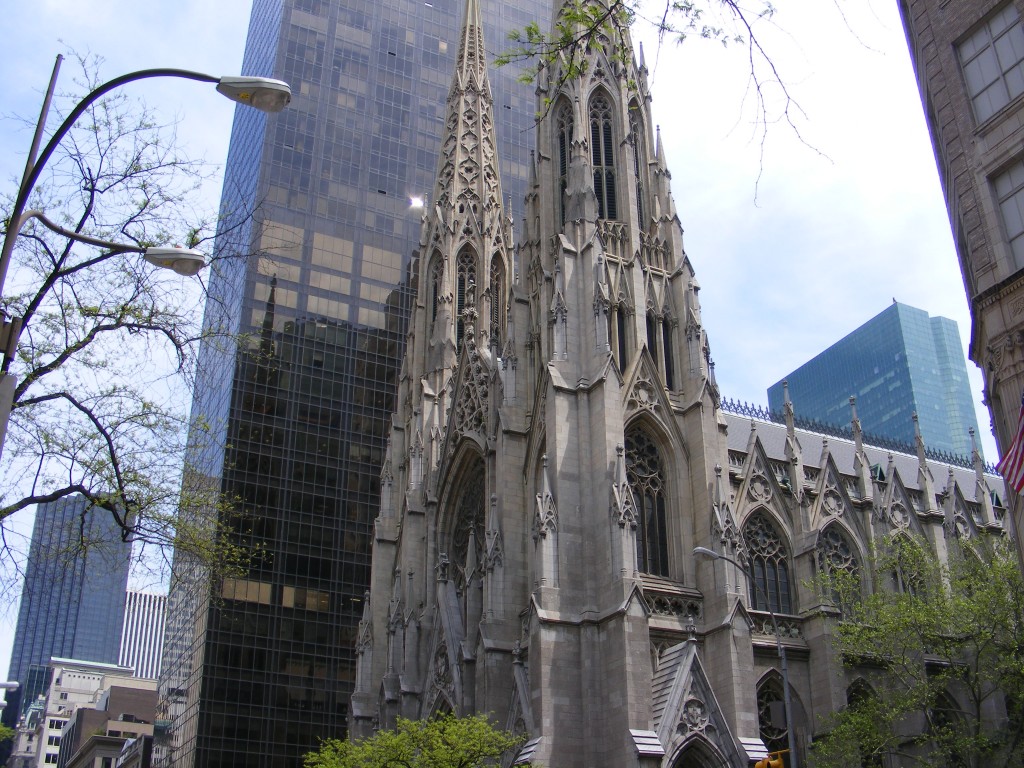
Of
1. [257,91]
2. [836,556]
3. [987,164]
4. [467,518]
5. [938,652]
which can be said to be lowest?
[938,652]

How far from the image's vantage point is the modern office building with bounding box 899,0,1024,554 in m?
20.9

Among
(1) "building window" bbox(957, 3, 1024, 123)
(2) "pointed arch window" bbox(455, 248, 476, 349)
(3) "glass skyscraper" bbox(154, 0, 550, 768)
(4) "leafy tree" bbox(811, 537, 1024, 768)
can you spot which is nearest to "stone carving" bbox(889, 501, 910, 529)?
(4) "leafy tree" bbox(811, 537, 1024, 768)

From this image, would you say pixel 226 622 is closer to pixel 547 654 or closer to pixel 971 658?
pixel 547 654

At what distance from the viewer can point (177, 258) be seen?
12.0 meters

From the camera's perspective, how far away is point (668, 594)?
32.6 m

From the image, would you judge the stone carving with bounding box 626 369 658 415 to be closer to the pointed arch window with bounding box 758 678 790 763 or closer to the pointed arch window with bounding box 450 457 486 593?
the pointed arch window with bounding box 450 457 486 593

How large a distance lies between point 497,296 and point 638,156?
1281cm

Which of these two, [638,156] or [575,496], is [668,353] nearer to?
[575,496]

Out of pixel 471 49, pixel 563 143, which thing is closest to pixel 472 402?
pixel 563 143

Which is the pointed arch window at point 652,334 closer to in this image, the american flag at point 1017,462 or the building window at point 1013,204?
the building window at point 1013,204

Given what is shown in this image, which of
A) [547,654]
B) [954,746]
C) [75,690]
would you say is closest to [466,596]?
[547,654]

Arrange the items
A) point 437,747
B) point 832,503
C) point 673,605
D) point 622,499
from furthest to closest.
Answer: point 832,503, point 673,605, point 622,499, point 437,747

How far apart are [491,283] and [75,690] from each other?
4491 inches

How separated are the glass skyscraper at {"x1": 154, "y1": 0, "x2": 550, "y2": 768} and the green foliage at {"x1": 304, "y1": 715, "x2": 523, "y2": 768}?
21.2 meters
